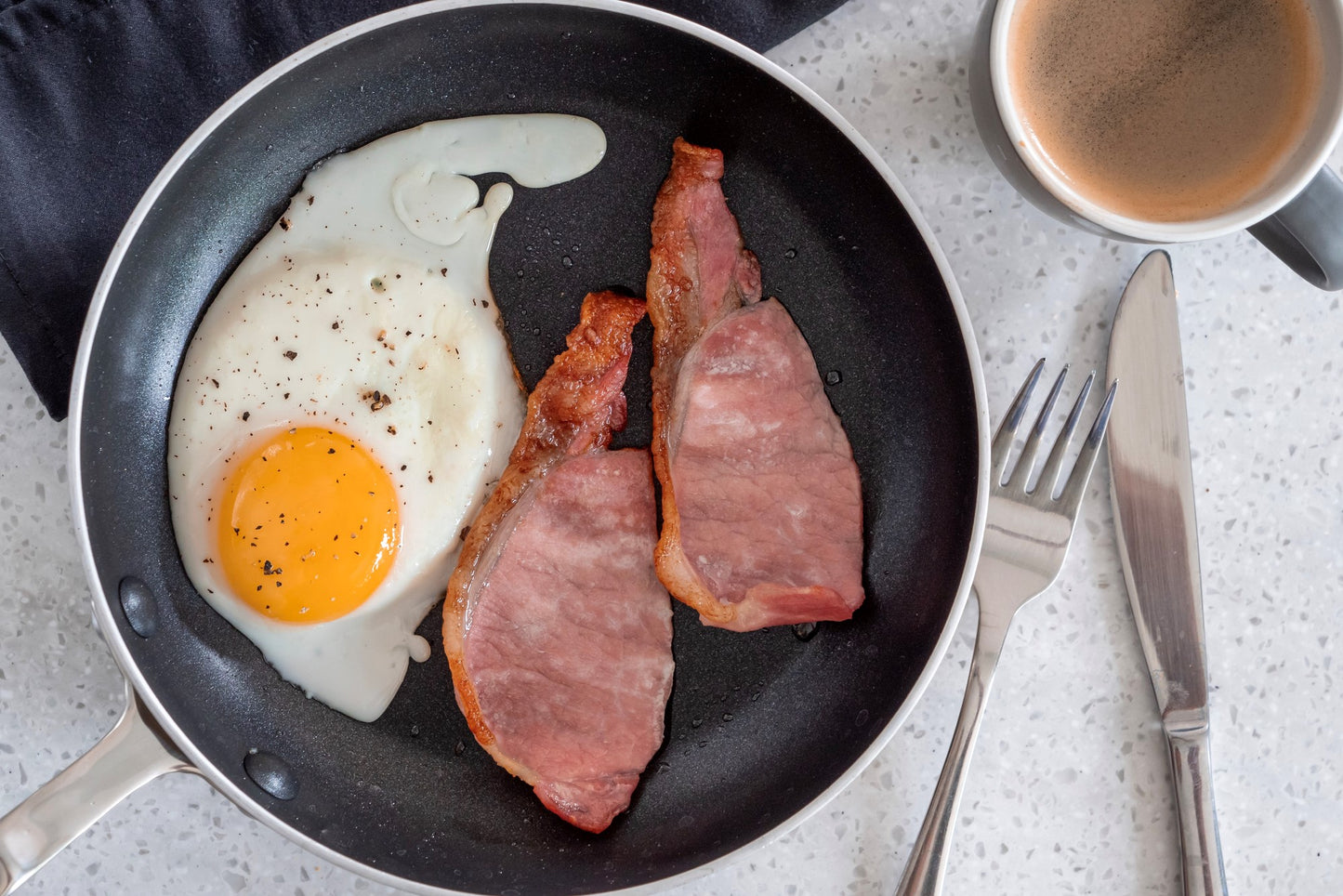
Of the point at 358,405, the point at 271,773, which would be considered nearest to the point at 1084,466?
the point at 358,405

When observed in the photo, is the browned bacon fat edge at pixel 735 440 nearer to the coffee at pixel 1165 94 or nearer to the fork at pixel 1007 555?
the fork at pixel 1007 555

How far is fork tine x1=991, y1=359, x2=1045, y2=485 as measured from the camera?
1.04 m

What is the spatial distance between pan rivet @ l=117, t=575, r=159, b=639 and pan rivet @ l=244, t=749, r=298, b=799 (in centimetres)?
19

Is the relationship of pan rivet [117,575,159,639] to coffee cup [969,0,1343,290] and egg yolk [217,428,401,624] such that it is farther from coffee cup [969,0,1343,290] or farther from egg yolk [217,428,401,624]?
coffee cup [969,0,1343,290]

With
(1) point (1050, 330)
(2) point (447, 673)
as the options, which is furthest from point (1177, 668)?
(2) point (447, 673)

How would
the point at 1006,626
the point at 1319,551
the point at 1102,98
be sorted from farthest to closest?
the point at 1319,551 < the point at 1006,626 < the point at 1102,98

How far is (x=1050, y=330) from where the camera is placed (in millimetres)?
1109

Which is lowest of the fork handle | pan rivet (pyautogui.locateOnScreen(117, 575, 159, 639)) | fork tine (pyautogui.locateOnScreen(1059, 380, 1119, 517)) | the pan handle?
the fork handle

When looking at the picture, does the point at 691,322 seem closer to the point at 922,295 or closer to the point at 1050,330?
the point at 922,295

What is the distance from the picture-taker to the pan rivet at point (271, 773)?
41.4 inches

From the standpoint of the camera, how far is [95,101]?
3.33 ft

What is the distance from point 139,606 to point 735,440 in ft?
2.32

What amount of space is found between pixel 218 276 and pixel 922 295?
0.82 m

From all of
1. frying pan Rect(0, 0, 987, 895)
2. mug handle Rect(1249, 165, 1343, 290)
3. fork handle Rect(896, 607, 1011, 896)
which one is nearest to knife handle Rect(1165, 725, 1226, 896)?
fork handle Rect(896, 607, 1011, 896)
